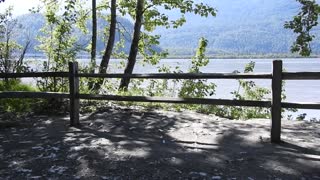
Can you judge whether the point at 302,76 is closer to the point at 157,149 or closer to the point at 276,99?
the point at 276,99

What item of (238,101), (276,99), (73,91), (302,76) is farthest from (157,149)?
(73,91)

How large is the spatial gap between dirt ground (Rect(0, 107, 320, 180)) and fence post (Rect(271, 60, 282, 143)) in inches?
8.0

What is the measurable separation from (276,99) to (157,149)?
7.19ft

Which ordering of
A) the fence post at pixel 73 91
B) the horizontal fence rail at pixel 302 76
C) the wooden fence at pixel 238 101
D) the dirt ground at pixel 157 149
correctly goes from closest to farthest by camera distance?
the dirt ground at pixel 157 149 → the horizontal fence rail at pixel 302 76 → the wooden fence at pixel 238 101 → the fence post at pixel 73 91

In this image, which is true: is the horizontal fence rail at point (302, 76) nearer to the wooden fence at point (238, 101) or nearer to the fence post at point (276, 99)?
the wooden fence at point (238, 101)

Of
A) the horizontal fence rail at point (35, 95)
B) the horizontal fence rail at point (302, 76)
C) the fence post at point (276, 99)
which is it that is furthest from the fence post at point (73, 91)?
the horizontal fence rail at point (302, 76)

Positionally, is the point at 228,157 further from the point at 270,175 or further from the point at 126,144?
the point at 126,144

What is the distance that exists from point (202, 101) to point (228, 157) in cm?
164

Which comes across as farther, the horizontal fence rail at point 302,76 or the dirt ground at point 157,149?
the horizontal fence rail at point 302,76

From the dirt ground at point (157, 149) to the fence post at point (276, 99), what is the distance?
0.20 metres

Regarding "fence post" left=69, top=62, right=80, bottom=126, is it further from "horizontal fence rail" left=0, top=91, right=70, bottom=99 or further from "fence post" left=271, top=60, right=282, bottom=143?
"fence post" left=271, top=60, right=282, bottom=143

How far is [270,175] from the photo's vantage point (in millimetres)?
5938

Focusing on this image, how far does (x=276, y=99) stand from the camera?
7.48 metres

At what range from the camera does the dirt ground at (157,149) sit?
6.18 metres
